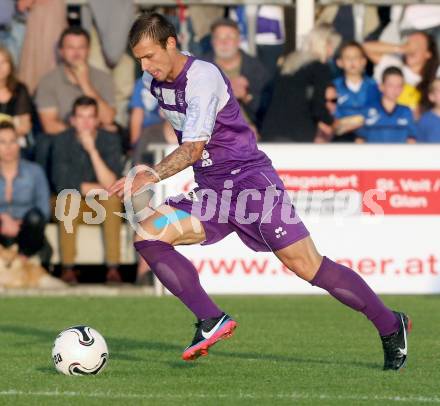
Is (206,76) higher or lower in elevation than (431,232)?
higher

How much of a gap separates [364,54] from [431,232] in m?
2.14

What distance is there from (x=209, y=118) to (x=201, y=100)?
11 centimetres

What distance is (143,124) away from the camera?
48.1 ft

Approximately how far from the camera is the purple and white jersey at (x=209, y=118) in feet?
26.2

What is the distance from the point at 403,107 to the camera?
14656 mm

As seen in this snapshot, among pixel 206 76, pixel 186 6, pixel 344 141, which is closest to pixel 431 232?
pixel 344 141

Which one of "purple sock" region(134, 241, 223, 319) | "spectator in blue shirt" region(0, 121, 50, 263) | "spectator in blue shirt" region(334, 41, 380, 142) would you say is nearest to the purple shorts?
"purple sock" region(134, 241, 223, 319)

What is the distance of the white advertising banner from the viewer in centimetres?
1377

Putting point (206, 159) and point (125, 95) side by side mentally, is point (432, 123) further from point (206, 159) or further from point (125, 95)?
point (206, 159)

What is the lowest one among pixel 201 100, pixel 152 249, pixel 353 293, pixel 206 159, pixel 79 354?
pixel 79 354

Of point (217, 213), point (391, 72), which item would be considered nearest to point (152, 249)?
point (217, 213)

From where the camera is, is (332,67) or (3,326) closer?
(3,326)

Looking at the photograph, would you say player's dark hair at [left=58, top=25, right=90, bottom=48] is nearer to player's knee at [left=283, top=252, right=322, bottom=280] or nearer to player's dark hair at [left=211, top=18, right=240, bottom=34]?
player's dark hair at [left=211, top=18, right=240, bottom=34]

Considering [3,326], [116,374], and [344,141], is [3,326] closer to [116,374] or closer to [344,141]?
[116,374]
